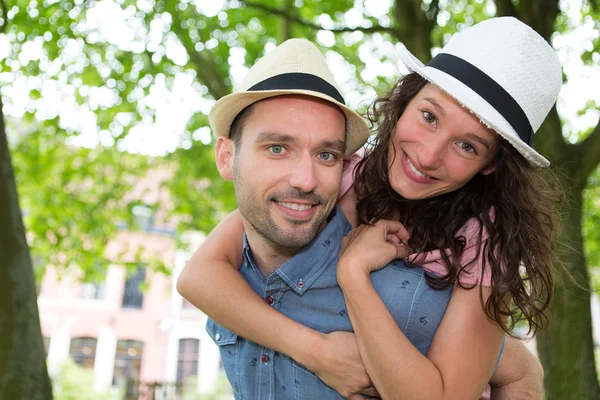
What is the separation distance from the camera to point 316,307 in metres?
2.66

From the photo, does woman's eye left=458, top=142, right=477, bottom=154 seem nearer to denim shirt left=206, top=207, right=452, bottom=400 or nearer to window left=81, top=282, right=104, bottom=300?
denim shirt left=206, top=207, right=452, bottom=400

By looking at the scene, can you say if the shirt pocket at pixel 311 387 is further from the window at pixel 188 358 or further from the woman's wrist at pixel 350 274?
the window at pixel 188 358

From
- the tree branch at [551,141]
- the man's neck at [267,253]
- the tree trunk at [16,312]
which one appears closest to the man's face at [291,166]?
the man's neck at [267,253]

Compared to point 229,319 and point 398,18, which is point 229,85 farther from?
point 229,319

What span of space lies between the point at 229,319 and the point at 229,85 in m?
8.40

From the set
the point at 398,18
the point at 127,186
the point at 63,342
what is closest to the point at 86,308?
the point at 63,342

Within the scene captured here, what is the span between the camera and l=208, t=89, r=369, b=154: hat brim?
252 centimetres

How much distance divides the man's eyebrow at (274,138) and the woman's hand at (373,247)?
0.51 m

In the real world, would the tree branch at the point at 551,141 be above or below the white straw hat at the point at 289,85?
above

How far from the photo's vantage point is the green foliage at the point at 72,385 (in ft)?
73.3

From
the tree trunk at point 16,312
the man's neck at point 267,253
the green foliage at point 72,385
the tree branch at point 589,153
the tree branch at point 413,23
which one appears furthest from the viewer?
the green foliage at point 72,385

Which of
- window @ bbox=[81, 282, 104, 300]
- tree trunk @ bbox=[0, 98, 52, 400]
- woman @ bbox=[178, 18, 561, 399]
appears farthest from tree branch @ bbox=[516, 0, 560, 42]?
window @ bbox=[81, 282, 104, 300]

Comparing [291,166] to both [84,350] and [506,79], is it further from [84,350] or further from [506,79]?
[84,350]

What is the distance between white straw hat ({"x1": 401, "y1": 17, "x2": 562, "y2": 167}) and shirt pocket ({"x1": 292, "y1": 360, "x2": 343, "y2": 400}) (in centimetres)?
119
